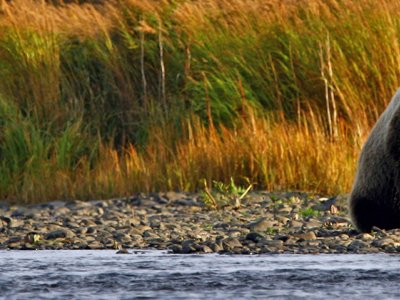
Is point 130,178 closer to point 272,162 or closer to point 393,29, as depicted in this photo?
point 272,162

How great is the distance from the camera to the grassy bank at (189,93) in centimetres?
1072

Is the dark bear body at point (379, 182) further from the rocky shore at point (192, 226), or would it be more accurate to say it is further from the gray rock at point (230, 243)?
the gray rock at point (230, 243)

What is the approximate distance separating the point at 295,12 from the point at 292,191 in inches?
130

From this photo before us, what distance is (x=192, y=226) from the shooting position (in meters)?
8.66

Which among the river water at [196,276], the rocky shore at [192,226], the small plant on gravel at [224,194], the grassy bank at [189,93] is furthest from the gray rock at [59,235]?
the grassy bank at [189,93]

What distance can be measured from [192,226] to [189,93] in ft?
13.9

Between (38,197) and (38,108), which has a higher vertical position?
(38,108)

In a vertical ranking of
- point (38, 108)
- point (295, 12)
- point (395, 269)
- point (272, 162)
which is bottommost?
point (395, 269)

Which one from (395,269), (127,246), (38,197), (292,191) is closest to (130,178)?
(38,197)

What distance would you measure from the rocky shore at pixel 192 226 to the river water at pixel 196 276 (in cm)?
37

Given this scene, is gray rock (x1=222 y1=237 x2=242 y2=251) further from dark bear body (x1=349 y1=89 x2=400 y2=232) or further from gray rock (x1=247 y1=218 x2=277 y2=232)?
dark bear body (x1=349 y1=89 x2=400 y2=232)

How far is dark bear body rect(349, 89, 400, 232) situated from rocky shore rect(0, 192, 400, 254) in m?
0.18

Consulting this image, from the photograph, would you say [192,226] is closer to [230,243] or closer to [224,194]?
[230,243]

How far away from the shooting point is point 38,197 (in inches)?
421
